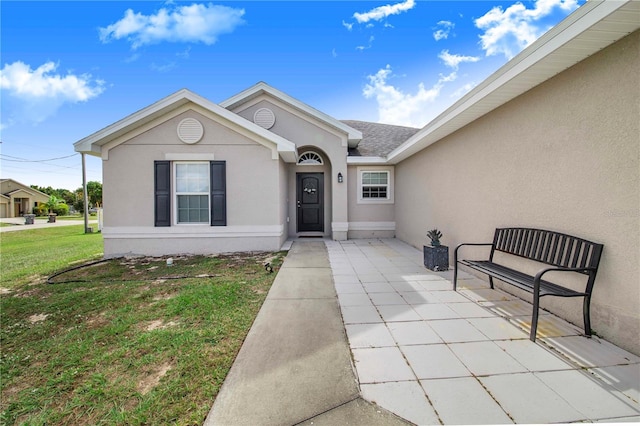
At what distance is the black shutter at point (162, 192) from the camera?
24.2 feet

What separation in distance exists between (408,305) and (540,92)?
3529 millimetres

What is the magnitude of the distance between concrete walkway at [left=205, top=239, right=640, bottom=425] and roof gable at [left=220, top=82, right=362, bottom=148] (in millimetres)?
6609

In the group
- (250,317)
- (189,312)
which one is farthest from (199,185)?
(250,317)

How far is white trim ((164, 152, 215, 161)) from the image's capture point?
24.2 feet

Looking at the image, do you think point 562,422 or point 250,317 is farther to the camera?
point 250,317

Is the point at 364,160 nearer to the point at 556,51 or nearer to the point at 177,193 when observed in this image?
the point at 177,193

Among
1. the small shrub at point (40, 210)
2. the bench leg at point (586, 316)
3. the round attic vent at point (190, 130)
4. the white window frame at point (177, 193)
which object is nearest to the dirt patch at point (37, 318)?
the white window frame at point (177, 193)

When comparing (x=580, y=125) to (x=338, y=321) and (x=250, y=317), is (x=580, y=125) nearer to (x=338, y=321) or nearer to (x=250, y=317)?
(x=338, y=321)

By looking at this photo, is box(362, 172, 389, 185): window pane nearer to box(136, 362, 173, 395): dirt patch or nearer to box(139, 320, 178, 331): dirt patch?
box(139, 320, 178, 331): dirt patch

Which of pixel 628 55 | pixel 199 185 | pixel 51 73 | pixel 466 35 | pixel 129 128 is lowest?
pixel 199 185

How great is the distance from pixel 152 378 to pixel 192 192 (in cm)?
618

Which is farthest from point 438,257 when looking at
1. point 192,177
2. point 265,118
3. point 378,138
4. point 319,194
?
point 378,138

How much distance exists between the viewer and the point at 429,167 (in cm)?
724

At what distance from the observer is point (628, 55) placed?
2.57 m
